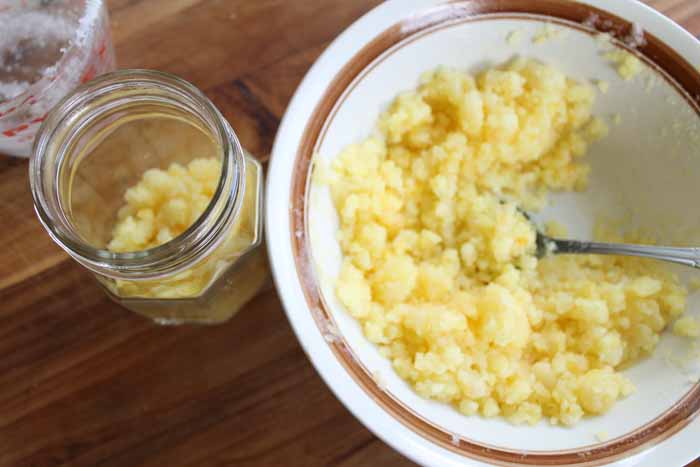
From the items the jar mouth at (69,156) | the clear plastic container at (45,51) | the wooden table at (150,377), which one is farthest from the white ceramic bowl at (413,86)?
the clear plastic container at (45,51)

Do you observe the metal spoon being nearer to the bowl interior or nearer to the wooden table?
the bowl interior

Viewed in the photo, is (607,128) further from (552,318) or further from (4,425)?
(4,425)

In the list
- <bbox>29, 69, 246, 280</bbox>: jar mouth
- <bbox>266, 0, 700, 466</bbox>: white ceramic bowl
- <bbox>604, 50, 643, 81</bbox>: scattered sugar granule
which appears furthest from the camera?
<bbox>604, 50, 643, 81</bbox>: scattered sugar granule

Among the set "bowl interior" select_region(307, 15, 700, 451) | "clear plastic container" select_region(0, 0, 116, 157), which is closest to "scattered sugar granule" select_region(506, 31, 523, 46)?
"bowl interior" select_region(307, 15, 700, 451)

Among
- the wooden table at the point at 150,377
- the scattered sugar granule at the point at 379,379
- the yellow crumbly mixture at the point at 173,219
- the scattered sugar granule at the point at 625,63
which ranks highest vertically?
the scattered sugar granule at the point at 625,63

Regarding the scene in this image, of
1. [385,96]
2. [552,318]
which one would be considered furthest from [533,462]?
[385,96]

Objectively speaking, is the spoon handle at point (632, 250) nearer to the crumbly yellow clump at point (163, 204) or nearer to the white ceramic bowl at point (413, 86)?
the white ceramic bowl at point (413, 86)

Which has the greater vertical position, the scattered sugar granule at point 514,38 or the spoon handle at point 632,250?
the scattered sugar granule at point 514,38
